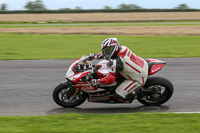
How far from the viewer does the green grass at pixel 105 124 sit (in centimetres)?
536

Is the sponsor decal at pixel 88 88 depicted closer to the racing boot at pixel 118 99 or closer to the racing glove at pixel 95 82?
the racing glove at pixel 95 82

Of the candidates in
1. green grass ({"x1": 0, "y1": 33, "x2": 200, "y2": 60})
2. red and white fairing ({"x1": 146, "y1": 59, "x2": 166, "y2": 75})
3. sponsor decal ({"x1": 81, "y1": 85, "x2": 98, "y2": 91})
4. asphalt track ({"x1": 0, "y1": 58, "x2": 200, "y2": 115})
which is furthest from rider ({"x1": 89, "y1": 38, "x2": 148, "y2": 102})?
green grass ({"x1": 0, "y1": 33, "x2": 200, "y2": 60})

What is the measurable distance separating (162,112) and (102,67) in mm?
1507

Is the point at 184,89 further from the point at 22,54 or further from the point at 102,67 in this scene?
the point at 22,54

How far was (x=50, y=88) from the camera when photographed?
29.7 feet

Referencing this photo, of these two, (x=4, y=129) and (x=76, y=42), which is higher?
(x=76, y=42)

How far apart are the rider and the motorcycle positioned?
136mm

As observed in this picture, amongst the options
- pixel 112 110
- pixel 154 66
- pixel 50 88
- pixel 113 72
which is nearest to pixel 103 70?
pixel 113 72

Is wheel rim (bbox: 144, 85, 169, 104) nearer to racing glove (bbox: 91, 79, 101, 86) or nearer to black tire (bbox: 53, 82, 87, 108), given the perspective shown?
racing glove (bbox: 91, 79, 101, 86)

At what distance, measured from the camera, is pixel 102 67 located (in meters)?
6.94

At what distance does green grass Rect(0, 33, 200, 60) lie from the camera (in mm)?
14867

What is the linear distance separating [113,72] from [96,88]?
536 millimetres

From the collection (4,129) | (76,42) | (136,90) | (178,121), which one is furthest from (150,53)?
(4,129)

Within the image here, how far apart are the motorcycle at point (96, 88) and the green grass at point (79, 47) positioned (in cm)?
701
